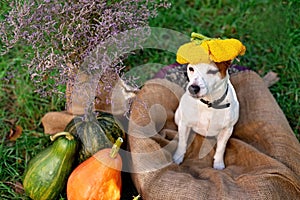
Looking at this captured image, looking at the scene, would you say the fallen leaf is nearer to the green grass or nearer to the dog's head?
the green grass

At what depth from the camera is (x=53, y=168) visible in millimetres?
2389

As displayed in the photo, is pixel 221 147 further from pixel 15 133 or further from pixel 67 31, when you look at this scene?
pixel 15 133

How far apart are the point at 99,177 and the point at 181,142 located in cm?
60

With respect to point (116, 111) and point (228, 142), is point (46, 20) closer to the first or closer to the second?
point (116, 111)

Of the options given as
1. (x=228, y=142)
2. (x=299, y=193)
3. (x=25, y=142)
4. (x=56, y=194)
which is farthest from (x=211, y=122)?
(x=25, y=142)

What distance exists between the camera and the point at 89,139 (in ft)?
8.21

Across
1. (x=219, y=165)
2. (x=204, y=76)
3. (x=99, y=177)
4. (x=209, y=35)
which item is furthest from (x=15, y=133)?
(x=209, y=35)

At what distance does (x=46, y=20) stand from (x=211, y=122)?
43.9 inches

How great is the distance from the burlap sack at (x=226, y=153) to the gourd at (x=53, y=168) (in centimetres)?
38

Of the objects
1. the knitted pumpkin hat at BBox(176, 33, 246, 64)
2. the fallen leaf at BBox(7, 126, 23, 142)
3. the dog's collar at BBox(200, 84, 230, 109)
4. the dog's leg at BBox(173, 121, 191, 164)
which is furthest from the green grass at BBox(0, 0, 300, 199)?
the knitted pumpkin hat at BBox(176, 33, 246, 64)

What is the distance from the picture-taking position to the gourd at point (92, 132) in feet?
8.22

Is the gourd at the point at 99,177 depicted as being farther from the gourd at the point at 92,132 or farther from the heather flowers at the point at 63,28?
the heather flowers at the point at 63,28

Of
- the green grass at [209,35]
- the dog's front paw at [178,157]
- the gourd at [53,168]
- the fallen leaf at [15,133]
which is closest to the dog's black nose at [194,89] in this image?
the dog's front paw at [178,157]

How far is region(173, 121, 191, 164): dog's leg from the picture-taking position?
2537 mm
